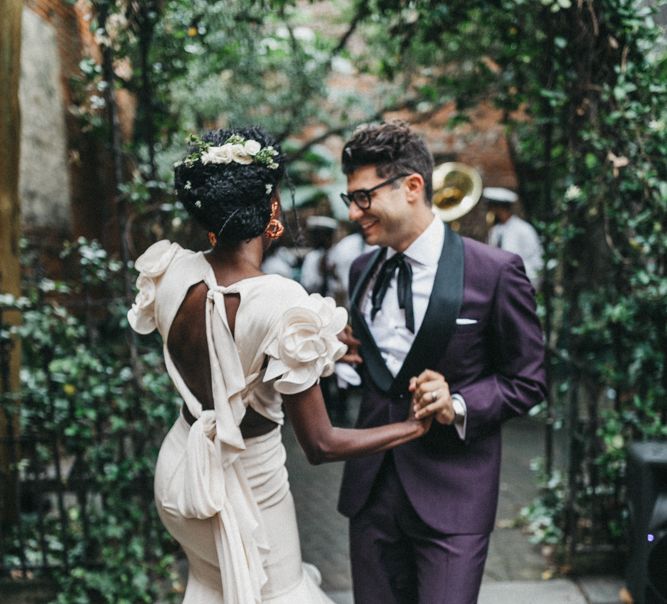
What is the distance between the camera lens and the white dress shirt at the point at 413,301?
2.61 meters

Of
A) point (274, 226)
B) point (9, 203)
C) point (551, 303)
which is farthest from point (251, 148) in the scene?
point (551, 303)

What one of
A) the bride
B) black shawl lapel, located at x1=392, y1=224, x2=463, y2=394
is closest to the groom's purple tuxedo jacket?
black shawl lapel, located at x1=392, y1=224, x2=463, y2=394

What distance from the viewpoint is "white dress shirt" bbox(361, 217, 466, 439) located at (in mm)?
2609

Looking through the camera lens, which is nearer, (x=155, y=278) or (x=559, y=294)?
(x=155, y=278)

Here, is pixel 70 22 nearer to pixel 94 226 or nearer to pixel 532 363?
pixel 94 226

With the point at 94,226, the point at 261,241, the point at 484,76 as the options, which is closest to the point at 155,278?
the point at 261,241

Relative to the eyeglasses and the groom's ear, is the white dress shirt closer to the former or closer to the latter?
the groom's ear

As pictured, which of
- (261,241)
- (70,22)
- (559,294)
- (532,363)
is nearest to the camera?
(261,241)

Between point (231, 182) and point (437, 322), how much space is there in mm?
869

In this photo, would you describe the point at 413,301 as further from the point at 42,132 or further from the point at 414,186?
the point at 42,132

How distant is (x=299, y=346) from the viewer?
197 centimetres

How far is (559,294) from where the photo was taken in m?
4.70

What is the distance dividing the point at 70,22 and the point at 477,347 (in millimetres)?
7086

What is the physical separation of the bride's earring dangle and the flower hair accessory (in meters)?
0.13
